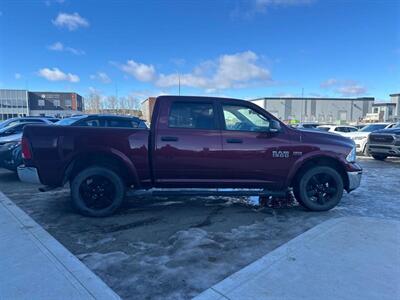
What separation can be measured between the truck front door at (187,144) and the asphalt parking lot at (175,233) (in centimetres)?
69

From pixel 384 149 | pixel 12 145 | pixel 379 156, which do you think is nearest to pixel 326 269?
pixel 12 145

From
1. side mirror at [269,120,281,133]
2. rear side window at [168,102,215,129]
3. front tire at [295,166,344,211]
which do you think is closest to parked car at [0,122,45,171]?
rear side window at [168,102,215,129]

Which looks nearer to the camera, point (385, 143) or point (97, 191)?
point (97, 191)

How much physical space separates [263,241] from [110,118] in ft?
20.8

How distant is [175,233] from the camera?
171 inches

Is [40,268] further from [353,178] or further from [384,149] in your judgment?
[384,149]

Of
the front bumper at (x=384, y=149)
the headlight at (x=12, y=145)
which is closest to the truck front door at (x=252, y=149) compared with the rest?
the headlight at (x=12, y=145)

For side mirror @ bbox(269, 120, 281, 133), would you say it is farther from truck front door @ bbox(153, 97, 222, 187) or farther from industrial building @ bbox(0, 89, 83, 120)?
industrial building @ bbox(0, 89, 83, 120)

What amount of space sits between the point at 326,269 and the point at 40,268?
3047mm

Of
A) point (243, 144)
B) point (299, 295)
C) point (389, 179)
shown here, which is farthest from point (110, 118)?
point (389, 179)

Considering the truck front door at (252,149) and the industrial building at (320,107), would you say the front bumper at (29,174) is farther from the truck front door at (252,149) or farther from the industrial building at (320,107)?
the industrial building at (320,107)

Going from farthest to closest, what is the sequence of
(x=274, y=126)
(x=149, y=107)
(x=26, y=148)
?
(x=149, y=107), (x=274, y=126), (x=26, y=148)

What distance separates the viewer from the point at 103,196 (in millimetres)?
5082

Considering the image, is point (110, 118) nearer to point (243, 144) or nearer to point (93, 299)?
point (243, 144)
